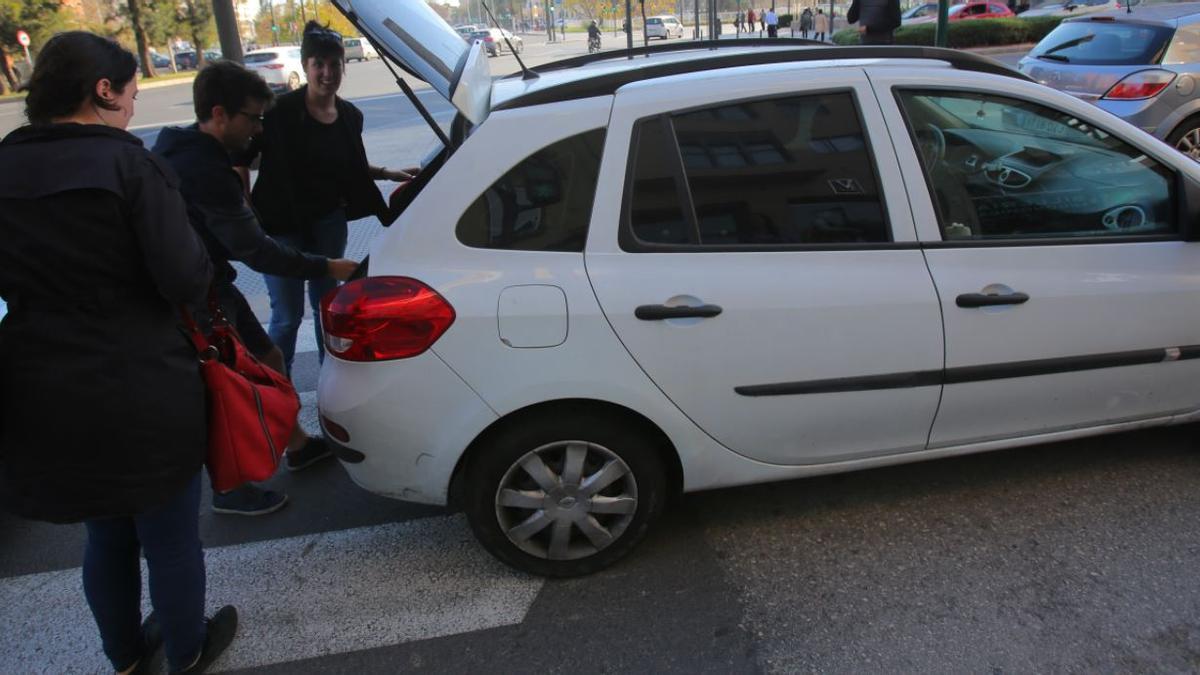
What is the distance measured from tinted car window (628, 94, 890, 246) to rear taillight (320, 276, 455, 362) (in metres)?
0.65

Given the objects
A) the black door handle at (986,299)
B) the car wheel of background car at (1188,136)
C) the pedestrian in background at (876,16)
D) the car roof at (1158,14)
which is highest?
the pedestrian in background at (876,16)

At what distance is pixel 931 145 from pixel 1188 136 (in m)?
6.16

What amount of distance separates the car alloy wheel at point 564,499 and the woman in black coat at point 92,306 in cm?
92

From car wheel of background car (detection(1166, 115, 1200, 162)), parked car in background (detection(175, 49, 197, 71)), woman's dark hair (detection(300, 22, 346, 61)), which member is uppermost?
woman's dark hair (detection(300, 22, 346, 61))

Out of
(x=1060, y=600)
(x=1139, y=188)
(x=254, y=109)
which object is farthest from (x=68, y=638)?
(x=1139, y=188)

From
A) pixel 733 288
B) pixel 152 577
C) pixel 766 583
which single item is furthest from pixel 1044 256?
pixel 152 577

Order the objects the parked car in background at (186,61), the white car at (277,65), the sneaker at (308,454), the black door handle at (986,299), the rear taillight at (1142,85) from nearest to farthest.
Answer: the black door handle at (986,299) < the sneaker at (308,454) < the rear taillight at (1142,85) < the white car at (277,65) < the parked car in background at (186,61)

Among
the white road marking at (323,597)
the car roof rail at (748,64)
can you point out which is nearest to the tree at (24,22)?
the white road marking at (323,597)

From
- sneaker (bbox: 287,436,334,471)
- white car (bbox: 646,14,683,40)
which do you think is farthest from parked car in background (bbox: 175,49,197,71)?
sneaker (bbox: 287,436,334,471)

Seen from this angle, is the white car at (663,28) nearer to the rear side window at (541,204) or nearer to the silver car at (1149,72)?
the silver car at (1149,72)

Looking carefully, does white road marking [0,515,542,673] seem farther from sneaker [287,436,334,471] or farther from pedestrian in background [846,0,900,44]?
pedestrian in background [846,0,900,44]

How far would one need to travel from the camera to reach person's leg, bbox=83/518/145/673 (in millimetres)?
2223

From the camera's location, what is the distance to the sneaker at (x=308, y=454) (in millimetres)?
3645

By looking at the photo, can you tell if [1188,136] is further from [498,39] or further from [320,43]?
[320,43]
